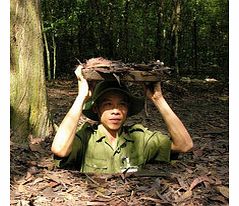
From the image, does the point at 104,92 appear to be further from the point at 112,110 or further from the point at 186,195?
the point at 186,195

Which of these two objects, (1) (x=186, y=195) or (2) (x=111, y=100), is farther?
(2) (x=111, y=100)

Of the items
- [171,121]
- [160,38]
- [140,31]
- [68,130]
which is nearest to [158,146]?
[171,121]

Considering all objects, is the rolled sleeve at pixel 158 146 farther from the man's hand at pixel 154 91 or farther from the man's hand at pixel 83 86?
the man's hand at pixel 83 86

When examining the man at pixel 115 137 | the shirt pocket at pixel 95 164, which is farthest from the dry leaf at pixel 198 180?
the shirt pocket at pixel 95 164

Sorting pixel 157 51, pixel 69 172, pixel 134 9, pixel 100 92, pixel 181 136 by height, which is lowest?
pixel 69 172

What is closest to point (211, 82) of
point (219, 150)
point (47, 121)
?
point (219, 150)

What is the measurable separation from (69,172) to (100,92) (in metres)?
0.72

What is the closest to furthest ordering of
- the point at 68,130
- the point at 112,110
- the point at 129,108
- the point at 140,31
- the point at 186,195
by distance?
the point at 68,130 < the point at 186,195 < the point at 112,110 < the point at 129,108 < the point at 140,31

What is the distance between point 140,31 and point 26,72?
48.0 feet

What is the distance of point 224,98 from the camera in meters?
9.24

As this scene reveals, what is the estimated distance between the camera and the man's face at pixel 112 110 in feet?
9.99

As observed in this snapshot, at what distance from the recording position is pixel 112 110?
120 inches

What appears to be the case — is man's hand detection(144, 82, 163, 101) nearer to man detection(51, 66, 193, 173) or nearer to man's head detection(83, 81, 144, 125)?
man detection(51, 66, 193, 173)
